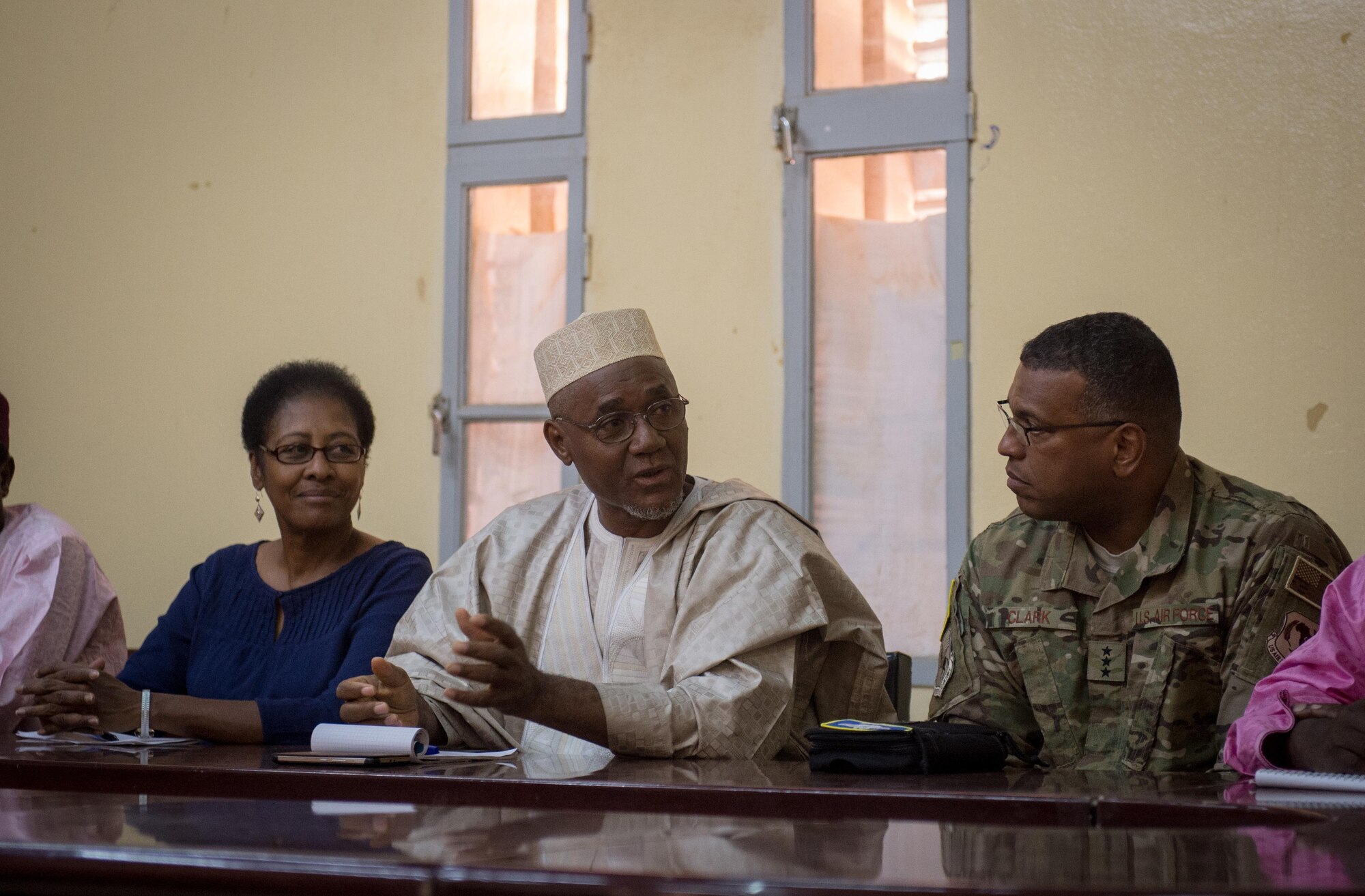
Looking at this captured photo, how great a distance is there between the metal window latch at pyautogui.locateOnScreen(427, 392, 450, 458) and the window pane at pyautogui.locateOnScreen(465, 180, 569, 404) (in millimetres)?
83

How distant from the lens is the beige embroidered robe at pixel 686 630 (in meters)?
2.47

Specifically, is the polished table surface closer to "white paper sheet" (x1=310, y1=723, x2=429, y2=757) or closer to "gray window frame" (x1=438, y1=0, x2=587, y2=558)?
"white paper sheet" (x1=310, y1=723, x2=429, y2=757)

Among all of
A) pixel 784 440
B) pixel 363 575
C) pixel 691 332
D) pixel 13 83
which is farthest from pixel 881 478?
pixel 13 83

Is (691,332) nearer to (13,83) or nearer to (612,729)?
(612,729)

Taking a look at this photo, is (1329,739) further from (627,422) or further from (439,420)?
(439,420)

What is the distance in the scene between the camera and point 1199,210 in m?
3.84

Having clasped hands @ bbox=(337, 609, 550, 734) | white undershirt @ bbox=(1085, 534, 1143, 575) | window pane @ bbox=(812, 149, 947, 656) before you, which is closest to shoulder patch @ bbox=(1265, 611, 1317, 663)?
white undershirt @ bbox=(1085, 534, 1143, 575)

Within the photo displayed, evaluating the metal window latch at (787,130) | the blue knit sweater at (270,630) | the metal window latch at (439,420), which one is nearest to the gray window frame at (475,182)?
the metal window latch at (439,420)

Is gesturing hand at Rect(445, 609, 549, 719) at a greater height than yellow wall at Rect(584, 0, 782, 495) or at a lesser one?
lesser

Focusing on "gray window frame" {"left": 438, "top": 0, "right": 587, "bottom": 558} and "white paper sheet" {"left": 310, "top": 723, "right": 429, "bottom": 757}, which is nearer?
"white paper sheet" {"left": 310, "top": 723, "right": 429, "bottom": 757}

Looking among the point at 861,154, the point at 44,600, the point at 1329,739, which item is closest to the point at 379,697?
the point at 44,600

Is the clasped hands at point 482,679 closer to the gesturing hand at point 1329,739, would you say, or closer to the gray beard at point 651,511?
the gray beard at point 651,511

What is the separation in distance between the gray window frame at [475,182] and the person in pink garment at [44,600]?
1.25m

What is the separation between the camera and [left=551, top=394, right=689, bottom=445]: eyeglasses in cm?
284
